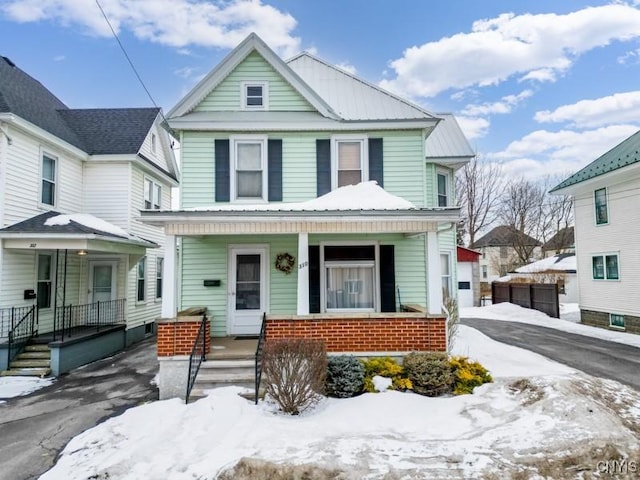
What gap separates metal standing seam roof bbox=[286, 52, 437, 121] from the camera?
9.55 metres

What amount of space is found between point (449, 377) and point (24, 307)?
10.8 metres

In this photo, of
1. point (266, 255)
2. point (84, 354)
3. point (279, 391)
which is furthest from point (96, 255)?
point (279, 391)

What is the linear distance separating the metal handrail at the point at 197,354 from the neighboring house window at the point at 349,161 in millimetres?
4748

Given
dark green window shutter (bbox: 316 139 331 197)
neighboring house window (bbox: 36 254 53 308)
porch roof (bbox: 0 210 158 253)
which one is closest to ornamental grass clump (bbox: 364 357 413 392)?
dark green window shutter (bbox: 316 139 331 197)

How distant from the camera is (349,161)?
31.2 feet

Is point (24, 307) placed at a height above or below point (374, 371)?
above

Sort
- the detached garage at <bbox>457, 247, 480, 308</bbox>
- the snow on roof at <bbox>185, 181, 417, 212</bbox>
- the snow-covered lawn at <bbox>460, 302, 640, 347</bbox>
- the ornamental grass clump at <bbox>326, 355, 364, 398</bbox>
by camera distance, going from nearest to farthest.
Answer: the ornamental grass clump at <bbox>326, 355, 364, 398</bbox>
the snow on roof at <bbox>185, 181, 417, 212</bbox>
the snow-covered lawn at <bbox>460, 302, 640, 347</bbox>
the detached garage at <bbox>457, 247, 480, 308</bbox>

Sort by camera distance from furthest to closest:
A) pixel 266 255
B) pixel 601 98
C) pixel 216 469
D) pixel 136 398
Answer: pixel 601 98 < pixel 266 255 < pixel 136 398 < pixel 216 469

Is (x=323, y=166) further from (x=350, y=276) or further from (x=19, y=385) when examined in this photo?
(x=19, y=385)

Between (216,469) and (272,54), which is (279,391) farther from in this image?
Answer: (272,54)

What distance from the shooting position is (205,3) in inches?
497

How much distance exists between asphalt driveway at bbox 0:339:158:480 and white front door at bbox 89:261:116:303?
315 centimetres

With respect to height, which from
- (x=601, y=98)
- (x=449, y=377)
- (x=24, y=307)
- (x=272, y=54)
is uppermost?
(x=601, y=98)

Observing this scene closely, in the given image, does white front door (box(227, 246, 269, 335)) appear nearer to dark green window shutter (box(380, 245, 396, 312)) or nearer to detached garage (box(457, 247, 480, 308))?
dark green window shutter (box(380, 245, 396, 312))
